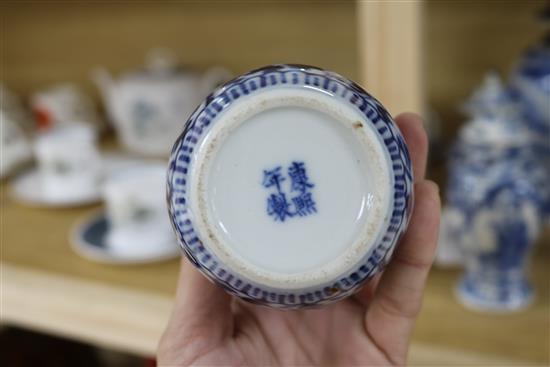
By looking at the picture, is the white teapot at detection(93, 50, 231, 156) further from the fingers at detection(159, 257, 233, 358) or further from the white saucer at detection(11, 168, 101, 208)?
the fingers at detection(159, 257, 233, 358)

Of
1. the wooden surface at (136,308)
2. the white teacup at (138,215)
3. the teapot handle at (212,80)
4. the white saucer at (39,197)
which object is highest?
the teapot handle at (212,80)

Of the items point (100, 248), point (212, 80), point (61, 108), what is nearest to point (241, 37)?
point (212, 80)

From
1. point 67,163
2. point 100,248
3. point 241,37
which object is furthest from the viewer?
point 241,37

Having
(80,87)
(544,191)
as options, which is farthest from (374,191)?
(80,87)

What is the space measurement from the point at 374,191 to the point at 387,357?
0.15 metres

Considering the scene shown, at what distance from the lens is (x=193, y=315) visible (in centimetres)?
43

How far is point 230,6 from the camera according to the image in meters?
0.98

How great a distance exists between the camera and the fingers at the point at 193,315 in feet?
1.38

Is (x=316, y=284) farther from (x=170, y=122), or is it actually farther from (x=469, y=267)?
(x=170, y=122)

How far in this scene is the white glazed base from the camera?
34cm

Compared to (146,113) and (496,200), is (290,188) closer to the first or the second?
(496,200)

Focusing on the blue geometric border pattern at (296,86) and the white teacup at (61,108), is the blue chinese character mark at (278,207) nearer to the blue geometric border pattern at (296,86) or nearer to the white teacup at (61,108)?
the blue geometric border pattern at (296,86)

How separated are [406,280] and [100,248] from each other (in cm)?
41

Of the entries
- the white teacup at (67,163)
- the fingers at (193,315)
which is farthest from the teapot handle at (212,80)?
the fingers at (193,315)
